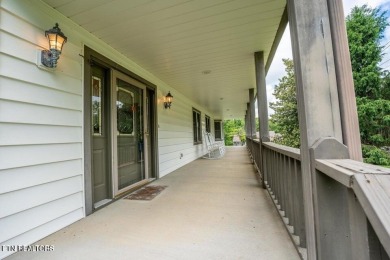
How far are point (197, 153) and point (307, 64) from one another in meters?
7.37

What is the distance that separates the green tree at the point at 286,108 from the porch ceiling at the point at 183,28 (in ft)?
37.7

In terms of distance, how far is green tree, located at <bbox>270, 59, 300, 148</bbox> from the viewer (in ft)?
46.3

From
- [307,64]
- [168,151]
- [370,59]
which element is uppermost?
[370,59]

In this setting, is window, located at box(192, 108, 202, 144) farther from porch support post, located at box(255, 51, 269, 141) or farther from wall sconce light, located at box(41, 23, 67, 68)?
wall sconce light, located at box(41, 23, 67, 68)

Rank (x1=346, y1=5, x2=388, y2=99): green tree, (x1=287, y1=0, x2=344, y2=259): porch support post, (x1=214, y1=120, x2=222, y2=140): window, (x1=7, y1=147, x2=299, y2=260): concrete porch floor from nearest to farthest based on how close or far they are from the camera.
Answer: (x1=287, y1=0, x2=344, y2=259): porch support post, (x1=7, y1=147, x2=299, y2=260): concrete porch floor, (x1=346, y1=5, x2=388, y2=99): green tree, (x1=214, y1=120, x2=222, y2=140): window

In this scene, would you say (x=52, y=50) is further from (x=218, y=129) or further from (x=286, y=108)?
(x=286, y=108)

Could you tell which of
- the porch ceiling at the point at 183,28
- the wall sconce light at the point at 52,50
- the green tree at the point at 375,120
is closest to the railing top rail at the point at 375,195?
the porch ceiling at the point at 183,28

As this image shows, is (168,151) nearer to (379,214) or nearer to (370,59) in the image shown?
(379,214)

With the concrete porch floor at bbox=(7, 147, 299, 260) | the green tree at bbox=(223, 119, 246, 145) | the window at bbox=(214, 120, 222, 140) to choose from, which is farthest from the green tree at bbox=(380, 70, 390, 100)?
the green tree at bbox=(223, 119, 246, 145)

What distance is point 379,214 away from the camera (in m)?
0.49

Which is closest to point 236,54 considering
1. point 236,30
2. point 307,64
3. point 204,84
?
point 236,30

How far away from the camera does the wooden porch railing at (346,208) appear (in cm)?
52

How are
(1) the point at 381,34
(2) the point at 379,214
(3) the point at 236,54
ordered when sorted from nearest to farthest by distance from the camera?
1. (2) the point at 379,214
2. (3) the point at 236,54
3. (1) the point at 381,34

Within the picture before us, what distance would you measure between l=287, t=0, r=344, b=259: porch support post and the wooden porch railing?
1 centimetres
